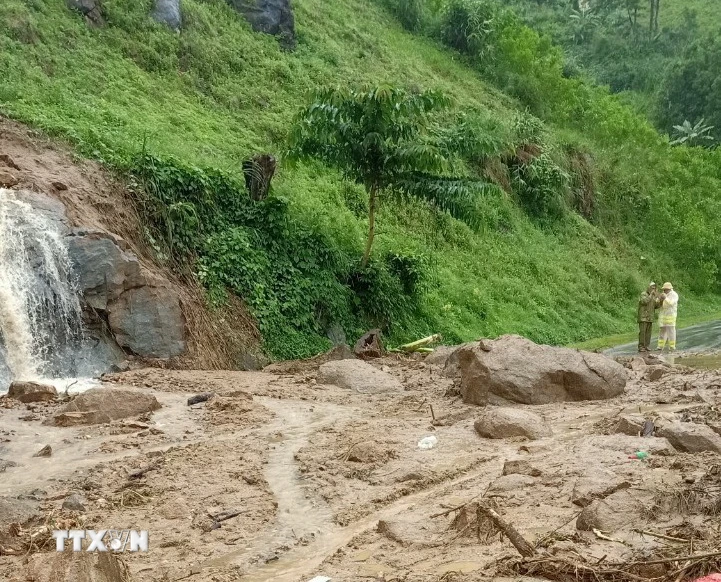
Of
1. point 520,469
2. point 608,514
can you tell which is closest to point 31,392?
point 520,469

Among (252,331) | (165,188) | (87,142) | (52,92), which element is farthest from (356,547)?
(52,92)

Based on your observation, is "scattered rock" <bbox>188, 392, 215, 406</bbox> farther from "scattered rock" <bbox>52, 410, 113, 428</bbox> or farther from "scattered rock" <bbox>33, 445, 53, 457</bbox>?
"scattered rock" <bbox>33, 445, 53, 457</bbox>

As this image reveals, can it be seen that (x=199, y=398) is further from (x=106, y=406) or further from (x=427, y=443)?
(x=427, y=443)

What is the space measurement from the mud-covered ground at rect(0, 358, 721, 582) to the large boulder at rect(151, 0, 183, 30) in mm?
17486

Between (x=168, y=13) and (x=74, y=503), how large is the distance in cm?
2167

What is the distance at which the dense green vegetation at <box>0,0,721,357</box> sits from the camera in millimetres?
16672

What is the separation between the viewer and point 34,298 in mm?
12672

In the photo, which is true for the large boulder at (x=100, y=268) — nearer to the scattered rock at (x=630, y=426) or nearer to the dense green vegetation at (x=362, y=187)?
the dense green vegetation at (x=362, y=187)

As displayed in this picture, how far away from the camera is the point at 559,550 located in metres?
4.44

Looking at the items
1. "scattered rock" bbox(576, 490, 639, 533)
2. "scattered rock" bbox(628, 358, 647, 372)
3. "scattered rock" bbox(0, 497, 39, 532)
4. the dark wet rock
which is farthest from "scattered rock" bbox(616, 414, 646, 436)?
the dark wet rock

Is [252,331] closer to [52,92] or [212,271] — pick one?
[212,271]

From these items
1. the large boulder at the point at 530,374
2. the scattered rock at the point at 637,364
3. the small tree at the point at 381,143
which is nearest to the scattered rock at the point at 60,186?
the small tree at the point at 381,143

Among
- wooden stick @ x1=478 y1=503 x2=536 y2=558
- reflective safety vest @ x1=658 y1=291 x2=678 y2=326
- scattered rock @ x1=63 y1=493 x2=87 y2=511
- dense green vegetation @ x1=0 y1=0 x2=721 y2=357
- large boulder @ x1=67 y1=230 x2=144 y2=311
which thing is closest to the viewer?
wooden stick @ x1=478 y1=503 x2=536 y2=558

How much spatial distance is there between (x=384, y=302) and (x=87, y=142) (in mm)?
6619
